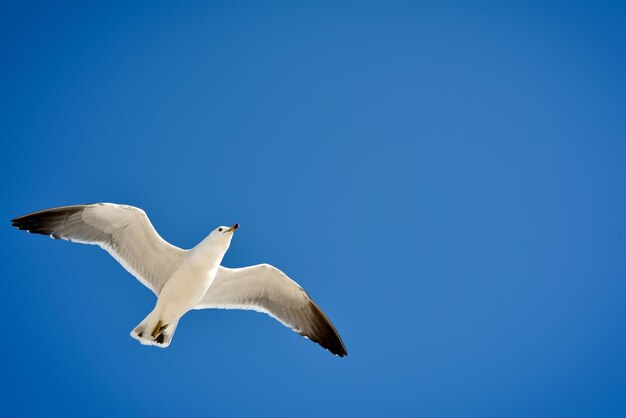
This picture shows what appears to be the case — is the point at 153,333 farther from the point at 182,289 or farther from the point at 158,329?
the point at 182,289

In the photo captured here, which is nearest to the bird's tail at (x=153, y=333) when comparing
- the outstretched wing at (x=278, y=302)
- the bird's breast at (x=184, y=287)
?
the bird's breast at (x=184, y=287)

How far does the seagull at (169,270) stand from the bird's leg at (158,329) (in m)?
0.01

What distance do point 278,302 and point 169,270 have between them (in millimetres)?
1567

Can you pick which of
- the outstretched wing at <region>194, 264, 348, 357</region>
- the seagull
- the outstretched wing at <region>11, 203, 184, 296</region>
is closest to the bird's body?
the seagull

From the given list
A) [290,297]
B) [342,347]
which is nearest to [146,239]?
[290,297]

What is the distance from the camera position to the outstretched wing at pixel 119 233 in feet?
→ 28.0

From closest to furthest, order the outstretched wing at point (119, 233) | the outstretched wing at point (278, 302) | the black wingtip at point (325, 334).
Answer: the outstretched wing at point (119, 233) < the outstretched wing at point (278, 302) < the black wingtip at point (325, 334)

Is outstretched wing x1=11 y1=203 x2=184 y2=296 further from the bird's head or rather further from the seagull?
the bird's head

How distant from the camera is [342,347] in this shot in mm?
9531

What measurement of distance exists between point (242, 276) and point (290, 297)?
2.41 feet

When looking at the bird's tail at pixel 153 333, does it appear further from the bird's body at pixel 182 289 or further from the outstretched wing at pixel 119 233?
the outstretched wing at pixel 119 233

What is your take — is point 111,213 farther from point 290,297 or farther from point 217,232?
point 290,297

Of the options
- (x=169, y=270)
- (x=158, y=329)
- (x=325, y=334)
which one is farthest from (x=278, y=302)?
(x=158, y=329)

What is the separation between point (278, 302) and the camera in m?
9.45
